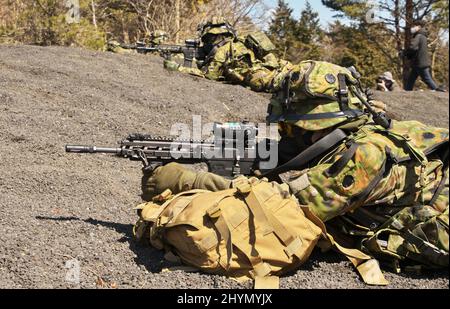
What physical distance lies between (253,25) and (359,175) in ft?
51.4

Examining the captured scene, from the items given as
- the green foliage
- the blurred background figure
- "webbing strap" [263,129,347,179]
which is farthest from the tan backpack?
the green foliage

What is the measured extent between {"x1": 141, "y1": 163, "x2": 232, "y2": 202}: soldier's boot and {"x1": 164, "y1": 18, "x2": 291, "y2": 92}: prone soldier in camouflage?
235 inches

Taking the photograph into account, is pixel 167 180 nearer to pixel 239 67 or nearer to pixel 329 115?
pixel 329 115

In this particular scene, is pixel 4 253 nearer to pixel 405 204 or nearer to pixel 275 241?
pixel 275 241

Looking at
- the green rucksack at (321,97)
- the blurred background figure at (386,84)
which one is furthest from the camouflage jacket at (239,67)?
the green rucksack at (321,97)

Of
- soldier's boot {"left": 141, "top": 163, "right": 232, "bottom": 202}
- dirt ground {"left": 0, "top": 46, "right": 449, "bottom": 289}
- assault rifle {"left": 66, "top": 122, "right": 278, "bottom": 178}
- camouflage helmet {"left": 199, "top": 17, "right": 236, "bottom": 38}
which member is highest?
camouflage helmet {"left": 199, "top": 17, "right": 236, "bottom": 38}

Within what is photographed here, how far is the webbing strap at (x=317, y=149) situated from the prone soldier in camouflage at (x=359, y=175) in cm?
2

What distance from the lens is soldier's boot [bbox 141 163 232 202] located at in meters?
3.35

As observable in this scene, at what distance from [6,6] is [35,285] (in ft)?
38.2

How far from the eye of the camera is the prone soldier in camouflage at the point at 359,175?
3.04 m

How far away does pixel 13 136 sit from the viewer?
5.71 metres

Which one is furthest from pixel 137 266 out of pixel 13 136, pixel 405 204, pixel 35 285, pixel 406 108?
pixel 406 108

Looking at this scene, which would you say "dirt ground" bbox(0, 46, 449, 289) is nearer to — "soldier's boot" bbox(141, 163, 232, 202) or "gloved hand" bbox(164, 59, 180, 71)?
"gloved hand" bbox(164, 59, 180, 71)

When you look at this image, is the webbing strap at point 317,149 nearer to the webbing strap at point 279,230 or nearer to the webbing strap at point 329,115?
the webbing strap at point 329,115
